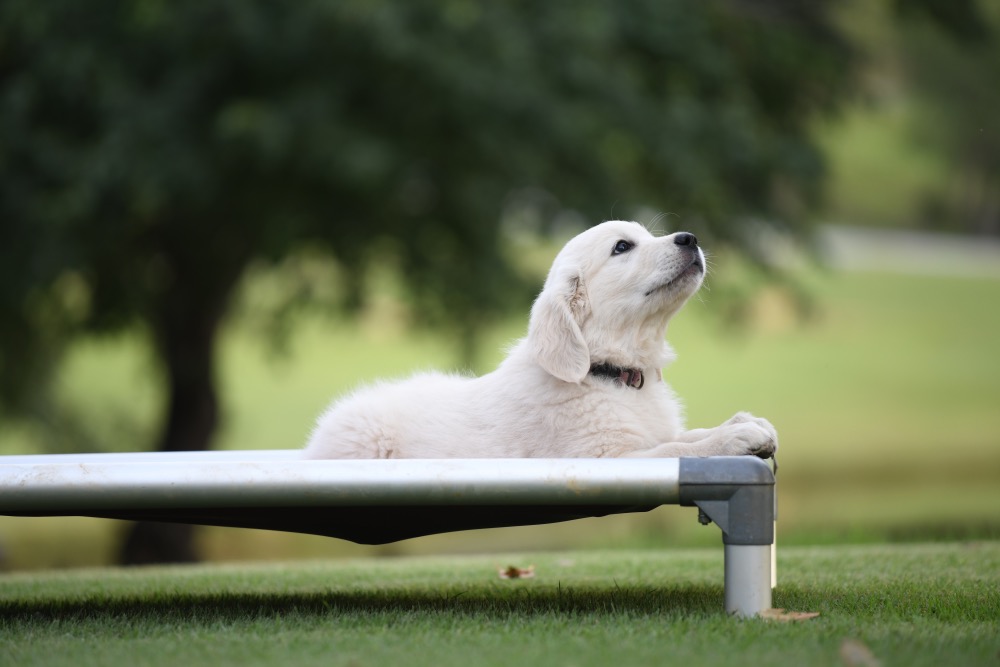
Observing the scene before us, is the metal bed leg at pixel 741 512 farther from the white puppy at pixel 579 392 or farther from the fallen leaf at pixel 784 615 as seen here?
the white puppy at pixel 579 392

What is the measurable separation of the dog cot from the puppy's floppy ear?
1.64ft

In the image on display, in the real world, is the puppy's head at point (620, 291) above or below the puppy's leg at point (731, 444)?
above

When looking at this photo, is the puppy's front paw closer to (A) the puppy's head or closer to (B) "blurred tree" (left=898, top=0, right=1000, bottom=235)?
(A) the puppy's head

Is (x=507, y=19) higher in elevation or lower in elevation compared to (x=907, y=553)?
higher

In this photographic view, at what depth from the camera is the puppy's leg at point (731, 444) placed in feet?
13.1

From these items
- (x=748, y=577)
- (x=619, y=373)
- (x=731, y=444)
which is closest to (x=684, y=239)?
(x=619, y=373)

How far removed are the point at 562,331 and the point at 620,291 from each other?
13.0 inches

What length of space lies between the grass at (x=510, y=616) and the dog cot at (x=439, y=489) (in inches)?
12.7

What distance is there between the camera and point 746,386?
2567 centimetres

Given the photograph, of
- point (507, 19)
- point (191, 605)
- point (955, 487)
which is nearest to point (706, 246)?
point (507, 19)

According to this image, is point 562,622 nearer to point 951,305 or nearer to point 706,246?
point 706,246

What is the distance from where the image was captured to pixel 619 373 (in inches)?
172

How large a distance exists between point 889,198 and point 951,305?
336 cm

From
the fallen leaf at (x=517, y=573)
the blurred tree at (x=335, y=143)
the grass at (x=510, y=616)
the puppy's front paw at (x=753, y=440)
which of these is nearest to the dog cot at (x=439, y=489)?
the puppy's front paw at (x=753, y=440)
